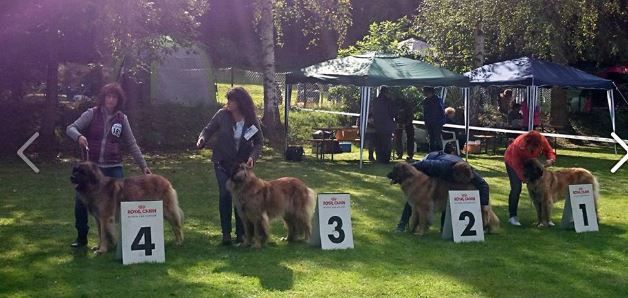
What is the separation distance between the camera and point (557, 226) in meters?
9.14

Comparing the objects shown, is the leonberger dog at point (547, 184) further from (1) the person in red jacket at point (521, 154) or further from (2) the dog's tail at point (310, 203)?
(2) the dog's tail at point (310, 203)

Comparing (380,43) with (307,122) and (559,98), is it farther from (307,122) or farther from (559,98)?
(559,98)

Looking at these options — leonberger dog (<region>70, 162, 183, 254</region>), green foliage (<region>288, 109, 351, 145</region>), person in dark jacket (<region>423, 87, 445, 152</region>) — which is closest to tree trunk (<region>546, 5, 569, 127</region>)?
person in dark jacket (<region>423, 87, 445, 152</region>)

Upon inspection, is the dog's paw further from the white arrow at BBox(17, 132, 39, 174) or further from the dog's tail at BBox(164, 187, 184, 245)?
the white arrow at BBox(17, 132, 39, 174)

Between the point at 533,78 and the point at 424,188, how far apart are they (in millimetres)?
10203

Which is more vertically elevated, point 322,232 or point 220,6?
point 220,6

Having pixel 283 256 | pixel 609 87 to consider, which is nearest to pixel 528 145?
pixel 283 256

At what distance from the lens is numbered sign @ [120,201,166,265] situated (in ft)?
21.8

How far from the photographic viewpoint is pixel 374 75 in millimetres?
15328

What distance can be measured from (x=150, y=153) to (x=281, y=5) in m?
5.72

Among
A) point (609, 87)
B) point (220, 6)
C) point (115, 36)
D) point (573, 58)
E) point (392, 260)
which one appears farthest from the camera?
point (220, 6)

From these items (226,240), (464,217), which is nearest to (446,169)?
(464,217)

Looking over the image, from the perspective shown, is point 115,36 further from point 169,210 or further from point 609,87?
point 609,87

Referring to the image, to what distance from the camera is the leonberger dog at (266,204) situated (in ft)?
24.1
